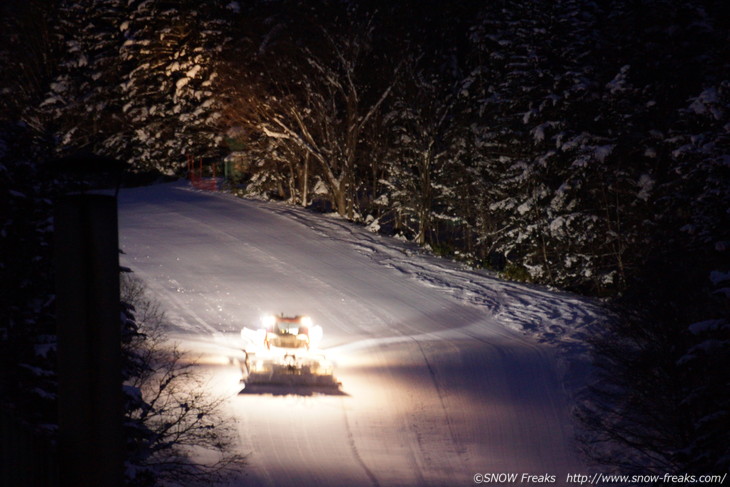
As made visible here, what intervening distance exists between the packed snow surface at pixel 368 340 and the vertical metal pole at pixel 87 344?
9.75 m

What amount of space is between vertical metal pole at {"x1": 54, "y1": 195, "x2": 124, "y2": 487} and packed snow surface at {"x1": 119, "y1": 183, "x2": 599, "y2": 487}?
9745 millimetres

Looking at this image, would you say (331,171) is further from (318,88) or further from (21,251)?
(21,251)

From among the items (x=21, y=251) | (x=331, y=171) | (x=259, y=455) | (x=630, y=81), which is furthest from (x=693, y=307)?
(x=331, y=171)

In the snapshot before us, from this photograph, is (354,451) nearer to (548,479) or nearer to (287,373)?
(287,373)

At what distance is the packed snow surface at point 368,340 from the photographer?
48.5ft


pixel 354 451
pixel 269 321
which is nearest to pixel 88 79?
pixel 269 321

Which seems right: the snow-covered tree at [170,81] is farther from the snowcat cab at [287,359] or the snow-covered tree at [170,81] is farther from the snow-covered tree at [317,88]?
the snowcat cab at [287,359]

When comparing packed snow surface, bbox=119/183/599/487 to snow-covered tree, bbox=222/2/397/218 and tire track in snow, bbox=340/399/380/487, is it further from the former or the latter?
snow-covered tree, bbox=222/2/397/218

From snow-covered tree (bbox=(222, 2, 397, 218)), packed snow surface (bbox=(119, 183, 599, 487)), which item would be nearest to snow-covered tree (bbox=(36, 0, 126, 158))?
packed snow surface (bbox=(119, 183, 599, 487))

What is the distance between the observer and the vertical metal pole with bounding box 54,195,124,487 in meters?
4.07

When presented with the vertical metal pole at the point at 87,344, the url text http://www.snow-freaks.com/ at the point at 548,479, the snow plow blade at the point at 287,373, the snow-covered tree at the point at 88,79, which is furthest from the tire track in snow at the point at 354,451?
the snow-covered tree at the point at 88,79

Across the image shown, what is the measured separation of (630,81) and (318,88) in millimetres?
13351

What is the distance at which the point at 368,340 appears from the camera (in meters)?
21.4

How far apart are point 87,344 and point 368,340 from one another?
17.5 metres
